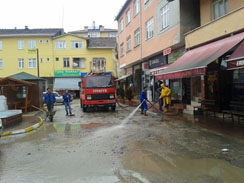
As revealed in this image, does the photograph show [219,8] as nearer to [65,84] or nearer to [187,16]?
[187,16]

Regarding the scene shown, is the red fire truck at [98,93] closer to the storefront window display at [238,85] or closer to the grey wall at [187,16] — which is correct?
the grey wall at [187,16]

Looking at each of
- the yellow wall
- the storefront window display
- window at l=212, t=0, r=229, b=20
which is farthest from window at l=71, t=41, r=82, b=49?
the storefront window display

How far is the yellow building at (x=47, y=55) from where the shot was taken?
141ft

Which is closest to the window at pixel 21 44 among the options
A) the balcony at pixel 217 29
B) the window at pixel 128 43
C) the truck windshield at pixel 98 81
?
the window at pixel 128 43

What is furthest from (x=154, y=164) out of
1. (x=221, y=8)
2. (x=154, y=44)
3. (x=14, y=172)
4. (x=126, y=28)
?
(x=126, y=28)

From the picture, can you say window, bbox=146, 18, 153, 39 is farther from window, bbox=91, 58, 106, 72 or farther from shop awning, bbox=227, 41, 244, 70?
window, bbox=91, 58, 106, 72

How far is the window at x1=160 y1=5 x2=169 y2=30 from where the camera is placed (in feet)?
57.7

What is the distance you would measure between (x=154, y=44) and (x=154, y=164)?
15970 mm

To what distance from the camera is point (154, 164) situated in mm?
5426

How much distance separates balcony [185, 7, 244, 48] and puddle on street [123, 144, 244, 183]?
25.0ft

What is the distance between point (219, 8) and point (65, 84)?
107 feet

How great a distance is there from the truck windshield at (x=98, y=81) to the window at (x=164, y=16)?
219 inches

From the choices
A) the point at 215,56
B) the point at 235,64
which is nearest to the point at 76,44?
the point at 215,56

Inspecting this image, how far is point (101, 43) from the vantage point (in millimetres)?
45656
